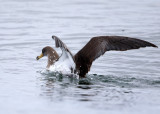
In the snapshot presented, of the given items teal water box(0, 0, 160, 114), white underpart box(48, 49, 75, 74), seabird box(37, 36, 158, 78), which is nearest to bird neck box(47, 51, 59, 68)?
teal water box(0, 0, 160, 114)

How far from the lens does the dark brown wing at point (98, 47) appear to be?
33.7 ft

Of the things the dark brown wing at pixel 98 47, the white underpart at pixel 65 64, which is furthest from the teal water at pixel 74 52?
the dark brown wing at pixel 98 47

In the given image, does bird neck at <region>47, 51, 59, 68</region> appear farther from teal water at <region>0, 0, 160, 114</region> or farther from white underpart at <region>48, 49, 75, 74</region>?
white underpart at <region>48, 49, 75, 74</region>

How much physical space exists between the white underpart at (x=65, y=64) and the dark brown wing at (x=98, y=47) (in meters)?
0.23

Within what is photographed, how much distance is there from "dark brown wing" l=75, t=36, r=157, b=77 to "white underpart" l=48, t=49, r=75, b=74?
0.77ft

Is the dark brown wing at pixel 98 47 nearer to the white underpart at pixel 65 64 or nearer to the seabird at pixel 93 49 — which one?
the seabird at pixel 93 49

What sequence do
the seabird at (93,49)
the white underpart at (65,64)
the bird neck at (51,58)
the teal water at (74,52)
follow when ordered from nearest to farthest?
the teal water at (74,52) < the white underpart at (65,64) < the seabird at (93,49) < the bird neck at (51,58)

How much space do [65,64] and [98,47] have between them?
80 centimetres

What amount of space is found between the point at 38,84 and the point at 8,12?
1164 centimetres

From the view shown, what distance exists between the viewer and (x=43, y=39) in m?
15.8

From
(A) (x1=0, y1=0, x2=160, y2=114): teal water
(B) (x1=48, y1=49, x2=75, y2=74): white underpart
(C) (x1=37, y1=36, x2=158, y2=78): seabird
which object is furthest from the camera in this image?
(C) (x1=37, y1=36, x2=158, y2=78): seabird

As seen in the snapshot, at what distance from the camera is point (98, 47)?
404 inches

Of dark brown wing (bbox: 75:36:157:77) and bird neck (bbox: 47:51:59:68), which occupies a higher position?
dark brown wing (bbox: 75:36:157:77)

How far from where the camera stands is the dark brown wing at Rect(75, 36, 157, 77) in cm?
1026
